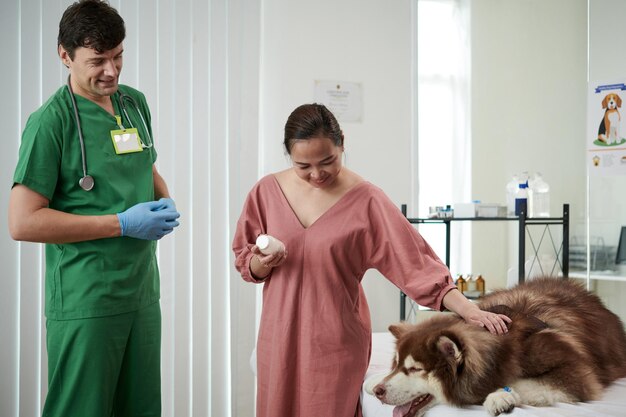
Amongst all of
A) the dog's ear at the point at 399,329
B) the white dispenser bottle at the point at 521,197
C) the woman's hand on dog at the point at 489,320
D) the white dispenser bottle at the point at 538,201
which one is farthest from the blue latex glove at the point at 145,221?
the white dispenser bottle at the point at 538,201

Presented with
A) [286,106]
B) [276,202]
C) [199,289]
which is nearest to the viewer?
[276,202]

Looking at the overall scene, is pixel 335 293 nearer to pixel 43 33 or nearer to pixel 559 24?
pixel 43 33

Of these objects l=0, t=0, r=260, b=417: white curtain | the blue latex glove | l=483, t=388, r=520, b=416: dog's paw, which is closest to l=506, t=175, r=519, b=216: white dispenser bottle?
l=0, t=0, r=260, b=417: white curtain

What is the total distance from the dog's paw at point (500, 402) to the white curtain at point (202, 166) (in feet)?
5.80

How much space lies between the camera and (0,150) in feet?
8.73

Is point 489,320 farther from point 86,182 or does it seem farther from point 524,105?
point 524,105

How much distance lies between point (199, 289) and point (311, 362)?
146 cm

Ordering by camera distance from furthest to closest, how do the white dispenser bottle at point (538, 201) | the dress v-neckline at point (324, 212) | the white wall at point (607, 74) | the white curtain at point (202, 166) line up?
the white dispenser bottle at point (538, 201)
the white wall at point (607, 74)
the white curtain at point (202, 166)
the dress v-neckline at point (324, 212)

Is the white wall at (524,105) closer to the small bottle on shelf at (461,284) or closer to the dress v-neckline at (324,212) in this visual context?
the small bottle on shelf at (461,284)

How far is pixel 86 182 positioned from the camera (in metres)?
1.60

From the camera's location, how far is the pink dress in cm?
160

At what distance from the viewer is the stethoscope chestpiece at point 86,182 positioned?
1.59 meters

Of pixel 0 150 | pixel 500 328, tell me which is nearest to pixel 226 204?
pixel 0 150

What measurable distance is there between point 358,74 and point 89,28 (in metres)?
1.98
